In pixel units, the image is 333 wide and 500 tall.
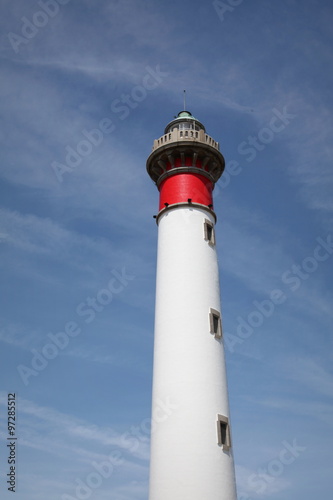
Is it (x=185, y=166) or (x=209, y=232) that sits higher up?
(x=185, y=166)

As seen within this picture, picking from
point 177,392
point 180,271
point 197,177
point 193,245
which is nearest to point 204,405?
point 177,392

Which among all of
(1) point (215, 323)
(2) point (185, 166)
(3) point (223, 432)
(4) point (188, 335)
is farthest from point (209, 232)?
(3) point (223, 432)

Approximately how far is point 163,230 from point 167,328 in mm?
6345

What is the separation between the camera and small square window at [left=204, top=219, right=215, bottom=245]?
1071 inches

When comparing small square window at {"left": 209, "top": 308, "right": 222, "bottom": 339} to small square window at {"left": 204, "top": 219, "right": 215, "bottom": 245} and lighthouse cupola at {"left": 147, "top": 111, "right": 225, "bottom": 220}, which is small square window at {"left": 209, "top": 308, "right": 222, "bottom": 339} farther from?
lighthouse cupola at {"left": 147, "top": 111, "right": 225, "bottom": 220}

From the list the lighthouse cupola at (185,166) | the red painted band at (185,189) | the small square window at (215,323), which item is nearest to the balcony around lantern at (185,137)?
the lighthouse cupola at (185,166)

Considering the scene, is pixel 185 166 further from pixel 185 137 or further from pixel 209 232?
pixel 209 232

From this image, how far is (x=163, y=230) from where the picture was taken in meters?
27.5

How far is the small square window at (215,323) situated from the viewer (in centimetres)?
2414

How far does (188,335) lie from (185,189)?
9.20 m

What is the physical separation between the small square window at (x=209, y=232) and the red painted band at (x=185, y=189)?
1.30 meters

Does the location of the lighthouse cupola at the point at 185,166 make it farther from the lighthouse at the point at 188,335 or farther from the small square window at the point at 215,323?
the small square window at the point at 215,323

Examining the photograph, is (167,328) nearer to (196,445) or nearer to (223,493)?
(196,445)

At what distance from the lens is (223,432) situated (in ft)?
72.1
